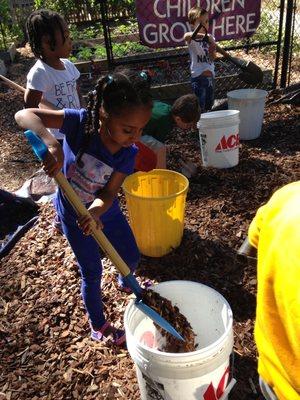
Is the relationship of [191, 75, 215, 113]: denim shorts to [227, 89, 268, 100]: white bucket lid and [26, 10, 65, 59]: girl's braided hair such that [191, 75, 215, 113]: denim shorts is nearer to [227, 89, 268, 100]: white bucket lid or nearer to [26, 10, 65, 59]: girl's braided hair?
[227, 89, 268, 100]: white bucket lid

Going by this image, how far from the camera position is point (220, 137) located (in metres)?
4.12

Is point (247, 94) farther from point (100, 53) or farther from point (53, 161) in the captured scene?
point (100, 53)

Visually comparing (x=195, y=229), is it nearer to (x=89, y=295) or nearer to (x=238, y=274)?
(x=238, y=274)

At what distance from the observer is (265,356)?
4.17 feet

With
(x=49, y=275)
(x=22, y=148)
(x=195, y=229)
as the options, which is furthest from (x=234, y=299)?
(x=22, y=148)

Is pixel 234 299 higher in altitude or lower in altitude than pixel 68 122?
lower

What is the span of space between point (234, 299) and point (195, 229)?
0.83m

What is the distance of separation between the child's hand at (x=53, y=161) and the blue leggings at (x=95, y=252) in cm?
43

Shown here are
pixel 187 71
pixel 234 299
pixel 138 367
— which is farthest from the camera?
pixel 187 71

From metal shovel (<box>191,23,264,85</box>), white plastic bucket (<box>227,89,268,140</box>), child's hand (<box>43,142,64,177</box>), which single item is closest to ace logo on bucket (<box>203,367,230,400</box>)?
child's hand (<box>43,142,64,177</box>)

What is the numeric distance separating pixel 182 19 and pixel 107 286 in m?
4.04

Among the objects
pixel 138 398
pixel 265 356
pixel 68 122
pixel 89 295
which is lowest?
pixel 138 398

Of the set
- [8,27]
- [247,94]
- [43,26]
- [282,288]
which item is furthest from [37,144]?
[8,27]

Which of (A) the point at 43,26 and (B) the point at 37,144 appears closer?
(B) the point at 37,144
